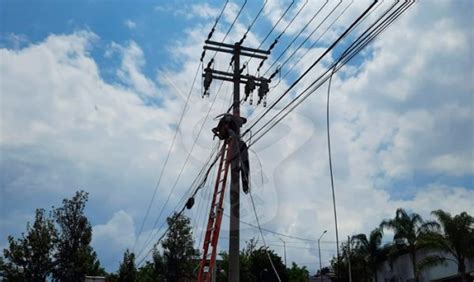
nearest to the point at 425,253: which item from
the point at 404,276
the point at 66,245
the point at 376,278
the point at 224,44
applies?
the point at 404,276

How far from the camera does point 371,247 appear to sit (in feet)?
202

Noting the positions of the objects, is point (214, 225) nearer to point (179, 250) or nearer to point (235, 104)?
point (235, 104)

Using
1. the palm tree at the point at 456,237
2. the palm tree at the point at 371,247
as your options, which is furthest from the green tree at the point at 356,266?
the palm tree at the point at 456,237

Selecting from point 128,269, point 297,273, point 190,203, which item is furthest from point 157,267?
point 297,273

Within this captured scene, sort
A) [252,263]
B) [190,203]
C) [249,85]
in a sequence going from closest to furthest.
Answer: [249,85]
[190,203]
[252,263]

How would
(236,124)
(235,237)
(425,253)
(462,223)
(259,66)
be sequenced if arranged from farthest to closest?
(425,253), (462,223), (259,66), (236,124), (235,237)

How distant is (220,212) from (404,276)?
40170 millimetres

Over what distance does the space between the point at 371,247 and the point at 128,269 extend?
27.0 metres

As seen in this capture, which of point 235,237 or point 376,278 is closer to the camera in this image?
point 235,237

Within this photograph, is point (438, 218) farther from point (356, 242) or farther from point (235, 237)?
point (235, 237)

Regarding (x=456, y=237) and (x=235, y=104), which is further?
(x=456, y=237)

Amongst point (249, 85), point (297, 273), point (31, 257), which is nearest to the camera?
point (249, 85)

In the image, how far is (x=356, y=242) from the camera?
6372 cm

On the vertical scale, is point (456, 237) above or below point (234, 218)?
above
